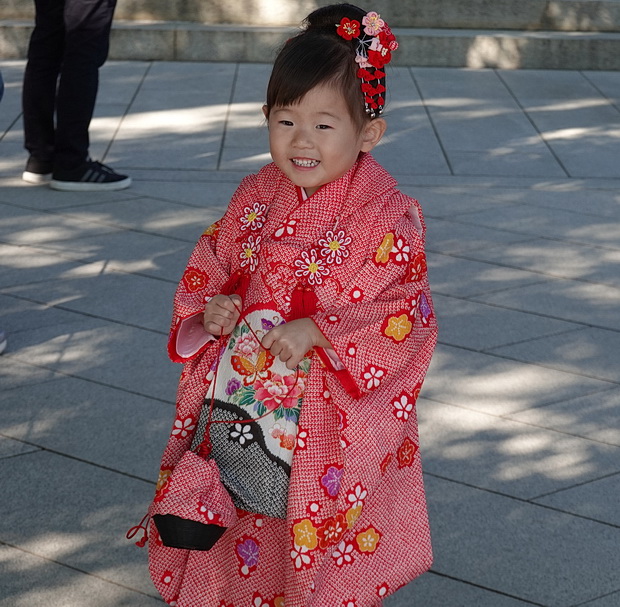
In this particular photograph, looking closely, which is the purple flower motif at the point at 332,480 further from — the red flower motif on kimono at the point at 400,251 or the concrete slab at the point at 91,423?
the concrete slab at the point at 91,423

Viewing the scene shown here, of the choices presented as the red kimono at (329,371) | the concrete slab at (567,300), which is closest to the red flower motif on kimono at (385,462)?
the red kimono at (329,371)

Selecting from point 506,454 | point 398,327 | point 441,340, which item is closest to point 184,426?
point 398,327

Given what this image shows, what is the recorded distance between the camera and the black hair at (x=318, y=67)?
190 cm

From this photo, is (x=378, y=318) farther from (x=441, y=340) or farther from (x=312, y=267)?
(x=441, y=340)

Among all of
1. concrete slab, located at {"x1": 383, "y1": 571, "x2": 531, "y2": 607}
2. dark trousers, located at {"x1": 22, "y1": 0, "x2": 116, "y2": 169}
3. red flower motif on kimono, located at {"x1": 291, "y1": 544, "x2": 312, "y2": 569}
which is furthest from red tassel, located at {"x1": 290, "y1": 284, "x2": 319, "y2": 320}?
dark trousers, located at {"x1": 22, "y1": 0, "x2": 116, "y2": 169}

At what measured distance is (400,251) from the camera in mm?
1975

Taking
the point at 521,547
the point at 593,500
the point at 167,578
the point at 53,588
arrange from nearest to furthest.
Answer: the point at 167,578, the point at 53,588, the point at 521,547, the point at 593,500

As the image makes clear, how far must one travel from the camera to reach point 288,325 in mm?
1918

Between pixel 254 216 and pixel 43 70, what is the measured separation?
3.36m

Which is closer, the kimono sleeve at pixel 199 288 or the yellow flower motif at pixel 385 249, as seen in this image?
the yellow flower motif at pixel 385 249

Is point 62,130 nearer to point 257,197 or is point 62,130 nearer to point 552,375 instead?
point 552,375

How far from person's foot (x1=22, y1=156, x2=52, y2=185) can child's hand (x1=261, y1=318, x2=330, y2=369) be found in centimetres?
362

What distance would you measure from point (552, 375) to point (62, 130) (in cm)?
265

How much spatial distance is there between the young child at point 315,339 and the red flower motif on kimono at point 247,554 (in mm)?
17
